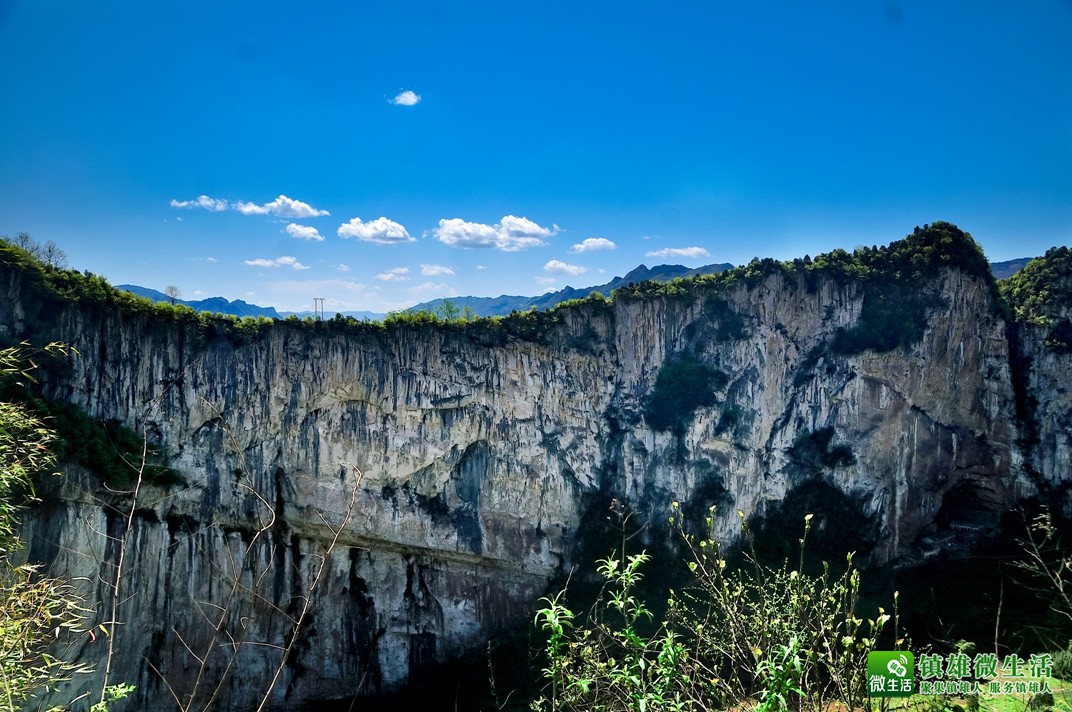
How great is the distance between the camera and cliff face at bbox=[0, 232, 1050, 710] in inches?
765

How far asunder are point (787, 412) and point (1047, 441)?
911 cm

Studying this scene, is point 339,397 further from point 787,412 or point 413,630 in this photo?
point 787,412

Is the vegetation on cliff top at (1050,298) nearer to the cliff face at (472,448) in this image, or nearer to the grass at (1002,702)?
the cliff face at (472,448)

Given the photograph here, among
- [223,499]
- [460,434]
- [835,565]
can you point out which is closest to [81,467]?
[223,499]

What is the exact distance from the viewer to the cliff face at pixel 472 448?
765 inches

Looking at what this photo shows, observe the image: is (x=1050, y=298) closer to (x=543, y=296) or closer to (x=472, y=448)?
(x=472, y=448)

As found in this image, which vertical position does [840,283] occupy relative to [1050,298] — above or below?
above

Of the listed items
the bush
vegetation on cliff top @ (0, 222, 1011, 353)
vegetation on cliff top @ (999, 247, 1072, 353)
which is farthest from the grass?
vegetation on cliff top @ (999, 247, 1072, 353)

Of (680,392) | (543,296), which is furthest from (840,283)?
(543,296)

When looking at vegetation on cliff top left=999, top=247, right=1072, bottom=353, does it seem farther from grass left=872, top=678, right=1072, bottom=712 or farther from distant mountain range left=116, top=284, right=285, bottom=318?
distant mountain range left=116, top=284, right=285, bottom=318

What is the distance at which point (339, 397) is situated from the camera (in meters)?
21.1

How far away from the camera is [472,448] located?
22.2 meters

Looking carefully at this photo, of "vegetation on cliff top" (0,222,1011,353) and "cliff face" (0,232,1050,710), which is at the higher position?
"vegetation on cliff top" (0,222,1011,353)

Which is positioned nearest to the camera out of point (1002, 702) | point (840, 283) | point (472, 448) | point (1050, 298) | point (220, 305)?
point (1002, 702)
